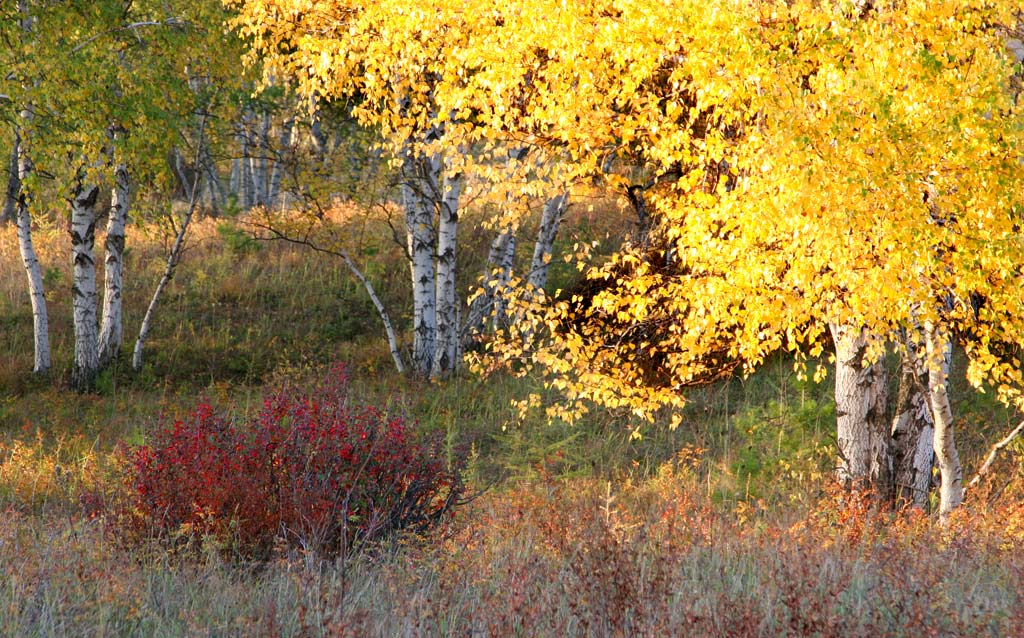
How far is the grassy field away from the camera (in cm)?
442

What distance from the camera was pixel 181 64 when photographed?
45.7 feet

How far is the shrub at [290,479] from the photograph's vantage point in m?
6.03

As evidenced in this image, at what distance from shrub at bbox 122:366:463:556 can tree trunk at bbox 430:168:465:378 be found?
6.54 metres

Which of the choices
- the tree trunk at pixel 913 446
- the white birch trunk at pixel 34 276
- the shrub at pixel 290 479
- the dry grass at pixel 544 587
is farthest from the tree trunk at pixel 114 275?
the tree trunk at pixel 913 446

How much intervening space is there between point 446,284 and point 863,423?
6427 mm

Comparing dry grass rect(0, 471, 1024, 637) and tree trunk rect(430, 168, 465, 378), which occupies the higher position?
tree trunk rect(430, 168, 465, 378)

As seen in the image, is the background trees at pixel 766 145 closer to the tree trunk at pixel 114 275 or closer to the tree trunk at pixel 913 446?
the tree trunk at pixel 913 446

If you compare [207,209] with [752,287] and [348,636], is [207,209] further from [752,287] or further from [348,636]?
[348,636]

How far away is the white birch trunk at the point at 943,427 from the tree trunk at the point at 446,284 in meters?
7.26

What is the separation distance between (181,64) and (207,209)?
954 centimetres

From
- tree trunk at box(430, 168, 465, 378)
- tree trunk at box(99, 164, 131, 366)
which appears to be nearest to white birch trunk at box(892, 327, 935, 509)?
tree trunk at box(430, 168, 465, 378)

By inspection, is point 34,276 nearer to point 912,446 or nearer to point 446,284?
point 446,284

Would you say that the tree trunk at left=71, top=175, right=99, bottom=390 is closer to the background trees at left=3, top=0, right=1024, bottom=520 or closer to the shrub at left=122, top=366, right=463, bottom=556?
the background trees at left=3, top=0, right=1024, bottom=520

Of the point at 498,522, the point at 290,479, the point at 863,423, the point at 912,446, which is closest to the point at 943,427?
the point at 863,423
